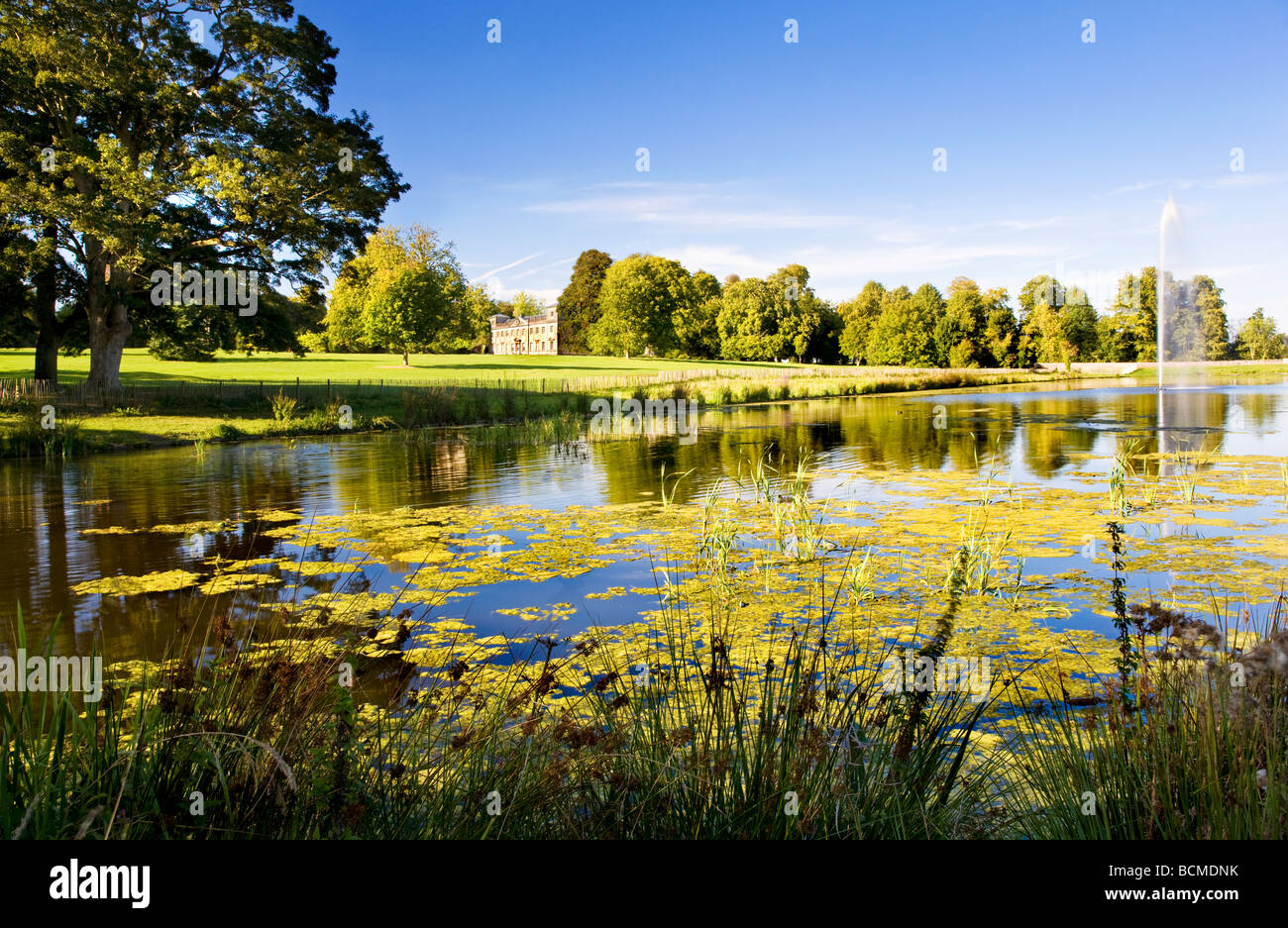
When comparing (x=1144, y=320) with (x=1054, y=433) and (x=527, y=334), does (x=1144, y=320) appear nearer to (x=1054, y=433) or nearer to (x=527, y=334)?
(x=1054, y=433)

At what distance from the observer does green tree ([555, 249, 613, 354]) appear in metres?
94.9

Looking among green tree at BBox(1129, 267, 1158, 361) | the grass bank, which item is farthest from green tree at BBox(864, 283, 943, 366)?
the grass bank

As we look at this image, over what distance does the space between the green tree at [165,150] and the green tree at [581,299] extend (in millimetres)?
65599

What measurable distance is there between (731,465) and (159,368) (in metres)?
39.8

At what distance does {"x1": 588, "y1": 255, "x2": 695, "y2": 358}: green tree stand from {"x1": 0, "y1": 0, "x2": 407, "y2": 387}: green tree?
4889cm

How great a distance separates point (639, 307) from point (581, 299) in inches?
776

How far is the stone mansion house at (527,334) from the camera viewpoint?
9888 cm

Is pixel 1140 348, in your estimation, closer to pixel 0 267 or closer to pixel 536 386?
pixel 536 386

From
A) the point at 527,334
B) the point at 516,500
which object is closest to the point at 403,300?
the point at 516,500

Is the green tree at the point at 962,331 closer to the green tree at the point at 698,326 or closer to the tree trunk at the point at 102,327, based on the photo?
the green tree at the point at 698,326

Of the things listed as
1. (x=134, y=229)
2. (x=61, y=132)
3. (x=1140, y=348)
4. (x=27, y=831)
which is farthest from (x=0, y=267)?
(x=1140, y=348)

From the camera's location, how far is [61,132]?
2464 cm

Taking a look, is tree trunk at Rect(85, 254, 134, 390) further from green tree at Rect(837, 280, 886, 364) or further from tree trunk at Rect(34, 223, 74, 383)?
green tree at Rect(837, 280, 886, 364)

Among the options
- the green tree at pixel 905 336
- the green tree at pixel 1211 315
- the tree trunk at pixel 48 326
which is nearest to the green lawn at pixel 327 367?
the tree trunk at pixel 48 326
